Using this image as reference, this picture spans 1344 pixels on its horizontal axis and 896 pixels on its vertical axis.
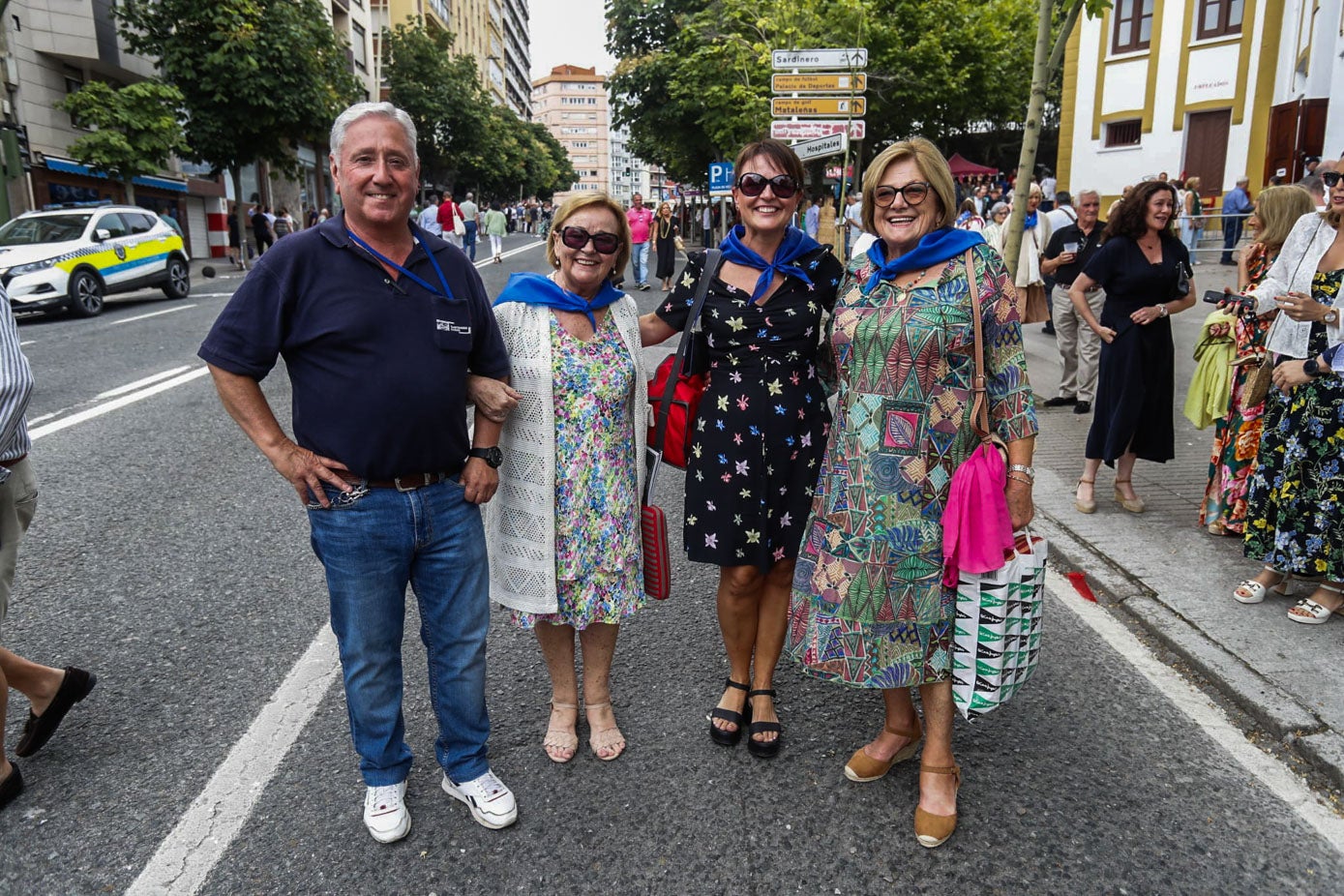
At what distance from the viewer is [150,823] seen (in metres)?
2.68

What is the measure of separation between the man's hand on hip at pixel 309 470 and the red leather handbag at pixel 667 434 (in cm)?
101

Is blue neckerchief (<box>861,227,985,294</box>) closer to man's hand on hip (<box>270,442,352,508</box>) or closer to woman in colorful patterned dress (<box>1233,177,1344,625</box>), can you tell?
man's hand on hip (<box>270,442,352,508</box>)

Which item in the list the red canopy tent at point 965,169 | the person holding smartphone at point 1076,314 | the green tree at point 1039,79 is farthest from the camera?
the red canopy tent at point 965,169

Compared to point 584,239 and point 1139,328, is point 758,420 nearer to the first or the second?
point 584,239

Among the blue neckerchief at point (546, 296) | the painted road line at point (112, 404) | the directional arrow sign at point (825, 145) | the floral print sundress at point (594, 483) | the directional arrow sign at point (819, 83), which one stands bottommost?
the painted road line at point (112, 404)

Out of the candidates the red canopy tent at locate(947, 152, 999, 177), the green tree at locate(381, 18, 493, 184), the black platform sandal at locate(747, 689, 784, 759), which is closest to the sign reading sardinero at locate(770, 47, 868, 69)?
the black platform sandal at locate(747, 689, 784, 759)

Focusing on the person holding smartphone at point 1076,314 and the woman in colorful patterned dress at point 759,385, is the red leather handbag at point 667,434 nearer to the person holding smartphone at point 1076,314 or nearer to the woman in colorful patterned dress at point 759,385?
the woman in colorful patterned dress at point 759,385

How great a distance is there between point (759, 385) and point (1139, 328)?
3395 millimetres

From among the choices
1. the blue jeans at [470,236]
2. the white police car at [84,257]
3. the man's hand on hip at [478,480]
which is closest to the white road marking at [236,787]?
the man's hand on hip at [478,480]

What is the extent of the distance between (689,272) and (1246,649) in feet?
8.59

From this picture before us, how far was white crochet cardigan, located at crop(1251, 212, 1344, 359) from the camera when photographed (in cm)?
409

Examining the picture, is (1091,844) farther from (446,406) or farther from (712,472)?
(446,406)

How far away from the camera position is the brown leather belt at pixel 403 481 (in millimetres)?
2441

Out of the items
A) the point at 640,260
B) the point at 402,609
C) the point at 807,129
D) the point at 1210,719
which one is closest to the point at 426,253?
the point at 402,609
